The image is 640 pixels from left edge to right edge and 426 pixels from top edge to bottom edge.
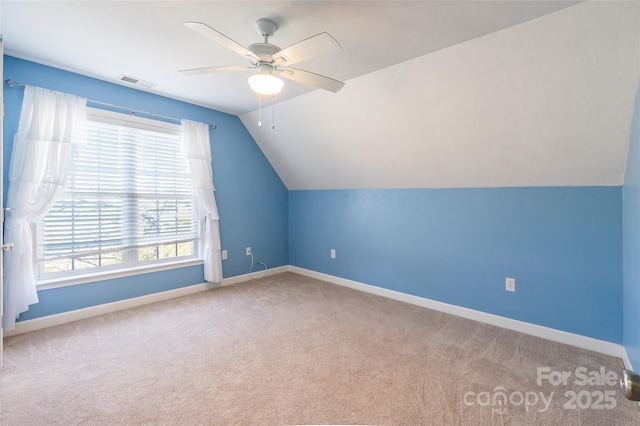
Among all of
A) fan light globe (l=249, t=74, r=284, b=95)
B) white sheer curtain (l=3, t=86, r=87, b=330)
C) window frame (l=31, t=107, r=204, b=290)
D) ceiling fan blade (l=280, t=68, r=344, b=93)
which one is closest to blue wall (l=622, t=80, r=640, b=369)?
ceiling fan blade (l=280, t=68, r=344, b=93)

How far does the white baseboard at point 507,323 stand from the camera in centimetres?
244

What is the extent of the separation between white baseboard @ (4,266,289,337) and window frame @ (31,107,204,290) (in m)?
0.29

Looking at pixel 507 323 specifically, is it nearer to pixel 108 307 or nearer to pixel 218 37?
pixel 218 37

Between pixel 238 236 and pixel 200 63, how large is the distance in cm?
238

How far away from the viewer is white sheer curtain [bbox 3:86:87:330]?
2564 mm

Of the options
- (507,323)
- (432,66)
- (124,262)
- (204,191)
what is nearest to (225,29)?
(432,66)

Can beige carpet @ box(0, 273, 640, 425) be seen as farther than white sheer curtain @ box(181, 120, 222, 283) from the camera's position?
No

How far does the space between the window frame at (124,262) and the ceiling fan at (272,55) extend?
1.74 meters

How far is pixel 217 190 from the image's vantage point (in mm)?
4086

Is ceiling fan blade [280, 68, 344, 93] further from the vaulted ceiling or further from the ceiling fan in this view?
the vaulted ceiling

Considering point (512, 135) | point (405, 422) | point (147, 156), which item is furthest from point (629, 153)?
point (147, 156)

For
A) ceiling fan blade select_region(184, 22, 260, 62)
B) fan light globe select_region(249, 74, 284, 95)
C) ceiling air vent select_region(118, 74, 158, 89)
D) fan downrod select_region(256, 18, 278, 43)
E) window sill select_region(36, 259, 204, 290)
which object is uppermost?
ceiling air vent select_region(118, 74, 158, 89)

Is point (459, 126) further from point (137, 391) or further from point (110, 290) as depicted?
point (110, 290)

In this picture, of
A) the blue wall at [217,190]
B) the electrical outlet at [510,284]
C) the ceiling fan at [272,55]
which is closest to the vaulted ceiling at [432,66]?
the blue wall at [217,190]
